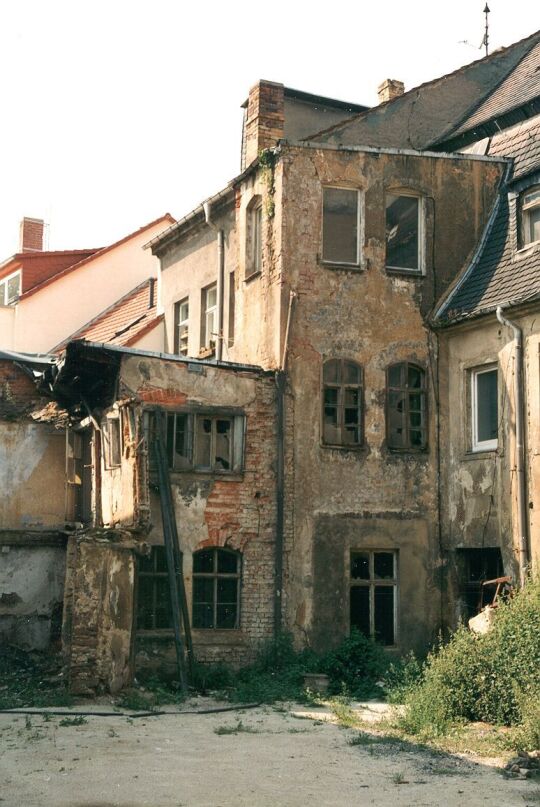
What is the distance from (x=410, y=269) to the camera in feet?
67.4

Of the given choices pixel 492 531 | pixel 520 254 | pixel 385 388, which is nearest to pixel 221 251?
pixel 385 388

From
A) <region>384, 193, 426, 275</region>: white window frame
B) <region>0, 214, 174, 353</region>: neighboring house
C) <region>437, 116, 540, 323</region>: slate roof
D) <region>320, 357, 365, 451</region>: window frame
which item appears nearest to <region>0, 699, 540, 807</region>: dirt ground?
<region>320, 357, 365, 451</region>: window frame

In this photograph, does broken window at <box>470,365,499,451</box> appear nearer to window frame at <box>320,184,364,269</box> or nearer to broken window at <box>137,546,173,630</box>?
window frame at <box>320,184,364,269</box>

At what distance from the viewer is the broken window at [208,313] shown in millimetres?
23500

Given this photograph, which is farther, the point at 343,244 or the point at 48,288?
the point at 48,288

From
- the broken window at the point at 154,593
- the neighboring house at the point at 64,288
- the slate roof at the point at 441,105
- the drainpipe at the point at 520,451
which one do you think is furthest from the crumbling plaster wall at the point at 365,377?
the neighboring house at the point at 64,288

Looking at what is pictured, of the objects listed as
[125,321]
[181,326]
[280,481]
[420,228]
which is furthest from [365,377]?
[125,321]

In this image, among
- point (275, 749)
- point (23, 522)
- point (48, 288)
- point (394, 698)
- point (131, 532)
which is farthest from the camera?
point (48, 288)

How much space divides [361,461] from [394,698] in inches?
197

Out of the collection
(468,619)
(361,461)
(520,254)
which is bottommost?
(468,619)

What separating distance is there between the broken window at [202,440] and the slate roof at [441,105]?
18.5ft

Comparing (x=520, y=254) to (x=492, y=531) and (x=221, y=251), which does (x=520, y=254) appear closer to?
(x=492, y=531)

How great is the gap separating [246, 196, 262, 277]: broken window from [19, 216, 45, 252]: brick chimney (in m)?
18.5

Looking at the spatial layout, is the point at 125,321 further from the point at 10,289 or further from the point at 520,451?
the point at 520,451
